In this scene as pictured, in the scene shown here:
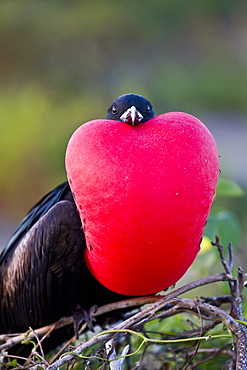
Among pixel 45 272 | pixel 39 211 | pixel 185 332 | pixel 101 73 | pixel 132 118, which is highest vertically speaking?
pixel 101 73

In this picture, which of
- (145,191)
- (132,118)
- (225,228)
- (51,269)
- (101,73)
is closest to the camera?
(145,191)

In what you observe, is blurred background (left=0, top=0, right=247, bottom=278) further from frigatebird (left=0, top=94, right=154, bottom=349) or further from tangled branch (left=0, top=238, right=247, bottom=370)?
tangled branch (left=0, top=238, right=247, bottom=370)

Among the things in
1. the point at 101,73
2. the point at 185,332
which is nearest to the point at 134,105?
the point at 185,332

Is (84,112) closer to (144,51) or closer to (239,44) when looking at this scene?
(144,51)

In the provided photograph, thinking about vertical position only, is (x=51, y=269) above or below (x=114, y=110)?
below

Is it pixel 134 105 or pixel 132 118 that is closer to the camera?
pixel 132 118

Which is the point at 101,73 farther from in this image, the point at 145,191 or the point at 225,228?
the point at 145,191

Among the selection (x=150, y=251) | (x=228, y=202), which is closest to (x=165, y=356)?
(x=150, y=251)
